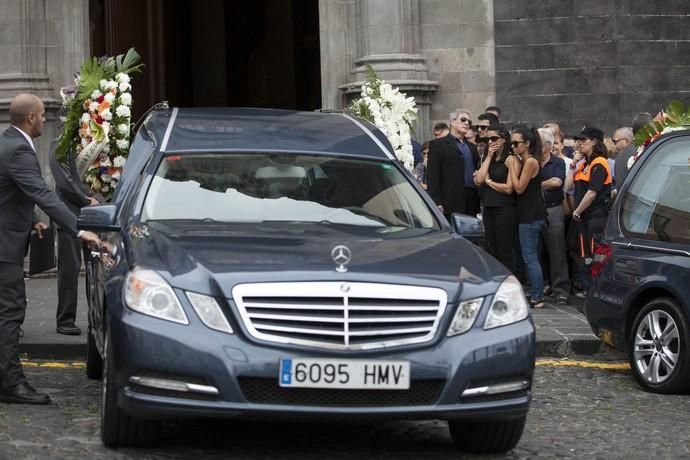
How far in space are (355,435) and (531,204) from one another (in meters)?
6.76

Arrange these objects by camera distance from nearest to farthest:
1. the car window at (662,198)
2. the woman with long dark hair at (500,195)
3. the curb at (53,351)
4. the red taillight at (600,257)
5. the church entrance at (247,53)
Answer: the car window at (662,198) → the red taillight at (600,257) → the curb at (53,351) → the woman with long dark hair at (500,195) → the church entrance at (247,53)

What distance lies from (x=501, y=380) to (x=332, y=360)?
0.83m

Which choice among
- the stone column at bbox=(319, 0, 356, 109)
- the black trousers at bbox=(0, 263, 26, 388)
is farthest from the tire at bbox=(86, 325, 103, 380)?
the stone column at bbox=(319, 0, 356, 109)

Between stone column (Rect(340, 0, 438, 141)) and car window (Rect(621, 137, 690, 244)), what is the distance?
8636 mm

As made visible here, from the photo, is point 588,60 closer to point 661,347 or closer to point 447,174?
point 447,174

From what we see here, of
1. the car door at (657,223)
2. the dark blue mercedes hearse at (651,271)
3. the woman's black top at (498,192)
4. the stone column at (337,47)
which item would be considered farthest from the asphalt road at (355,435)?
the stone column at (337,47)

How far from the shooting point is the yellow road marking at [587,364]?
37.5 feet

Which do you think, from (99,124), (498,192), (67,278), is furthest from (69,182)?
(498,192)

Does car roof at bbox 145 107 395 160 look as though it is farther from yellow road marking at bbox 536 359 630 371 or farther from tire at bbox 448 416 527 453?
yellow road marking at bbox 536 359 630 371

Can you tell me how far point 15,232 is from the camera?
926cm

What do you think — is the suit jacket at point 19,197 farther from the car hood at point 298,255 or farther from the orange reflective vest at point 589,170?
the orange reflective vest at point 589,170

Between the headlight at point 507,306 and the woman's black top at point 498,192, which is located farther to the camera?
the woman's black top at point 498,192

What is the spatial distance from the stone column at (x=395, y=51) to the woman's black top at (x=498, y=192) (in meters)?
4.73

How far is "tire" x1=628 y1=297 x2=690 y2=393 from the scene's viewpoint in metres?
9.88
